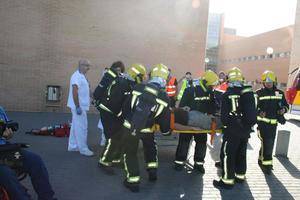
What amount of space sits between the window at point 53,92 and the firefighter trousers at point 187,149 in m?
8.07

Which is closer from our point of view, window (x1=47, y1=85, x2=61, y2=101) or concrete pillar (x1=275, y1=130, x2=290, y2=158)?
concrete pillar (x1=275, y1=130, x2=290, y2=158)

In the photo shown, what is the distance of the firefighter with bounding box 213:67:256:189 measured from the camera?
18.1ft

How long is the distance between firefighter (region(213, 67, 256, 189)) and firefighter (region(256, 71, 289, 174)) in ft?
4.07

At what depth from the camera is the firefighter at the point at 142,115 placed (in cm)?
510

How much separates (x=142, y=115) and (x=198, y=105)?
69.6 inches

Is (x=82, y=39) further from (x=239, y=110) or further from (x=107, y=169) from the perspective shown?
(x=239, y=110)

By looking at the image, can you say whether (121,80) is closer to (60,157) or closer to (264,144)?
(60,157)

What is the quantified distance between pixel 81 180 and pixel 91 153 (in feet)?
5.21

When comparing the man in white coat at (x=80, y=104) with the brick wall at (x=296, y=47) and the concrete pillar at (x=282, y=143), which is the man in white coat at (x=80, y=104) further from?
the brick wall at (x=296, y=47)

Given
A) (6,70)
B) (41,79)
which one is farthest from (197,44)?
(6,70)

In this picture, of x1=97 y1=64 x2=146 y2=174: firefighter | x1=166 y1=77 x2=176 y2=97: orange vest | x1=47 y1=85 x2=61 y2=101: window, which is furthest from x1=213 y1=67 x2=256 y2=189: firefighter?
x1=47 y1=85 x2=61 y2=101: window

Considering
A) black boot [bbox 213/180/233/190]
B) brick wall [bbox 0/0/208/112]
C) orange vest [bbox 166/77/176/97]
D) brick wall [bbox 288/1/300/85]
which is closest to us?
black boot [bbox 213/180/233/190]

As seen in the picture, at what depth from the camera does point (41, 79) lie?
13461mm

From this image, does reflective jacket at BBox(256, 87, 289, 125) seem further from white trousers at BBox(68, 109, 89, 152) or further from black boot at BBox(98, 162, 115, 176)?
white trousers at BBox(68, 109, 89, 152)
